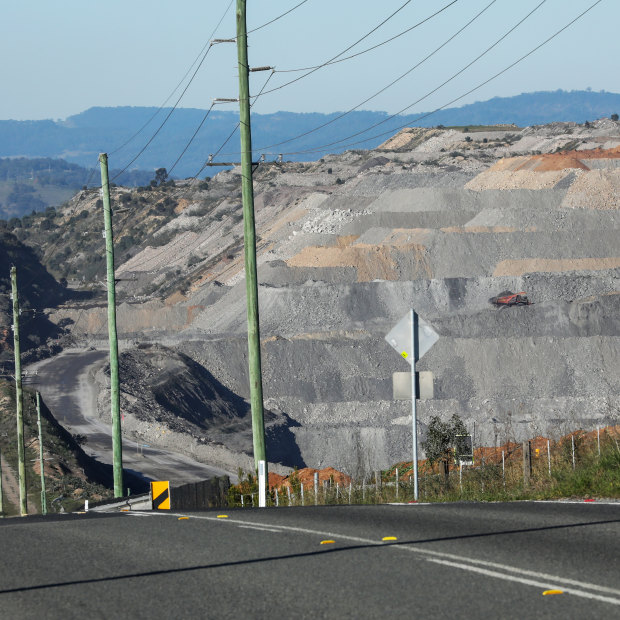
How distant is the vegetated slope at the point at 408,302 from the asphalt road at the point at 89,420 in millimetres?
7134

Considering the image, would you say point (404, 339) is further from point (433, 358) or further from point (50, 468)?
point (433, 358)

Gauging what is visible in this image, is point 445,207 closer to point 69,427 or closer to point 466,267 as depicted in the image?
point 466,267

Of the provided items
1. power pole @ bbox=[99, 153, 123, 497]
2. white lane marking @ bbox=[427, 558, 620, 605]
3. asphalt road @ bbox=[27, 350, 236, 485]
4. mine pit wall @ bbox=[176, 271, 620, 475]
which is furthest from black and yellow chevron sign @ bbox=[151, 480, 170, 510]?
mine pit wall @ bbox=[176, 271, 620, 475]

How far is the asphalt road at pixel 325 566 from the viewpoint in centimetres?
719

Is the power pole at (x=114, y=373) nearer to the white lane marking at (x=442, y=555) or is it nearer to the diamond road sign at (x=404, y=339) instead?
the diamond road sign at (x=404, y=339)

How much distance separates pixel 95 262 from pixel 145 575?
6425 inches

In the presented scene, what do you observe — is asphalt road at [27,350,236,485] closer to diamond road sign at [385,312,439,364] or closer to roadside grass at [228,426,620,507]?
roadside grass at [228,426,620,507]

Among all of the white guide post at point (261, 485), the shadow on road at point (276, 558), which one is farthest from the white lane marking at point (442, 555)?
the white guide post at point (261, 485)

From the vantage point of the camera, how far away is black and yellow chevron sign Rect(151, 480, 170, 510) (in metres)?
A: 18.6

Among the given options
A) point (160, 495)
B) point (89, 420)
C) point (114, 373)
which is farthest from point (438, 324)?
point (160, 495)

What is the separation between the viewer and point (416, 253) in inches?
3708

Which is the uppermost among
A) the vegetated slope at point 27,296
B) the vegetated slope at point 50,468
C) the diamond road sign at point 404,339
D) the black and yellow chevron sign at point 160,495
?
the vegetated slope at point 27,296

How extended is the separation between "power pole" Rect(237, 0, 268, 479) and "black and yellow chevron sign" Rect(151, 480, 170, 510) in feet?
Answer: 6.57

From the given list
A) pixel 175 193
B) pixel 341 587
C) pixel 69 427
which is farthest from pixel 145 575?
pixel 175 193
